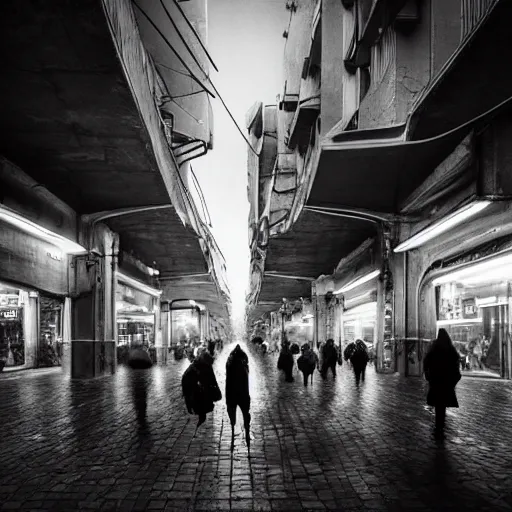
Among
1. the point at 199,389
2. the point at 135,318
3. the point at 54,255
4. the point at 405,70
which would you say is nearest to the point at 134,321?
the point at 135,318

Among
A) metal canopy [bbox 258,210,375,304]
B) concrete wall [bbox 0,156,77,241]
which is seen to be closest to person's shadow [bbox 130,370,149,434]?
concrete wall [bbox 0,156,77,241]

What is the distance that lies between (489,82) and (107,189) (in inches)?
403

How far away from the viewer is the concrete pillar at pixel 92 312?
2034cm

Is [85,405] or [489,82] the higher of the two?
[489,82]

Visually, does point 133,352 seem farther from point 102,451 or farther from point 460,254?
point 460,254

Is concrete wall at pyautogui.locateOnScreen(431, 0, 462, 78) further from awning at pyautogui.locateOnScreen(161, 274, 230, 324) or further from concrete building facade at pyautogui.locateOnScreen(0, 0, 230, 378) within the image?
awning at pyautogui.locateOnScreen(161, 274, 230, 324)

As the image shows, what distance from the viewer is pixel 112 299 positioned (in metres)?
Answer: 22.6

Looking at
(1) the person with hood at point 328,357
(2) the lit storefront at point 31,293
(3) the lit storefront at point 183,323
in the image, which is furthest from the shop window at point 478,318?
(3) the lit storefront at point 183,323

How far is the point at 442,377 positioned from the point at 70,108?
24.2 feet

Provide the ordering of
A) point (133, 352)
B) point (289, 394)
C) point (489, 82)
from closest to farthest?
1. point (489, 82)
2. point (133, 352)
3. point (289, 394)

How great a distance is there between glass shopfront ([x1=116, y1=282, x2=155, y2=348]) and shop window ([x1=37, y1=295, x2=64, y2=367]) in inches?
103

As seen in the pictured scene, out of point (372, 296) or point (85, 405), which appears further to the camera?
point (372, 296)

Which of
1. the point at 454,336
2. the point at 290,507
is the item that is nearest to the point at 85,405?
the point at 290,507

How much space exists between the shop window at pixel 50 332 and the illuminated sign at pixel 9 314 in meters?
1.91
